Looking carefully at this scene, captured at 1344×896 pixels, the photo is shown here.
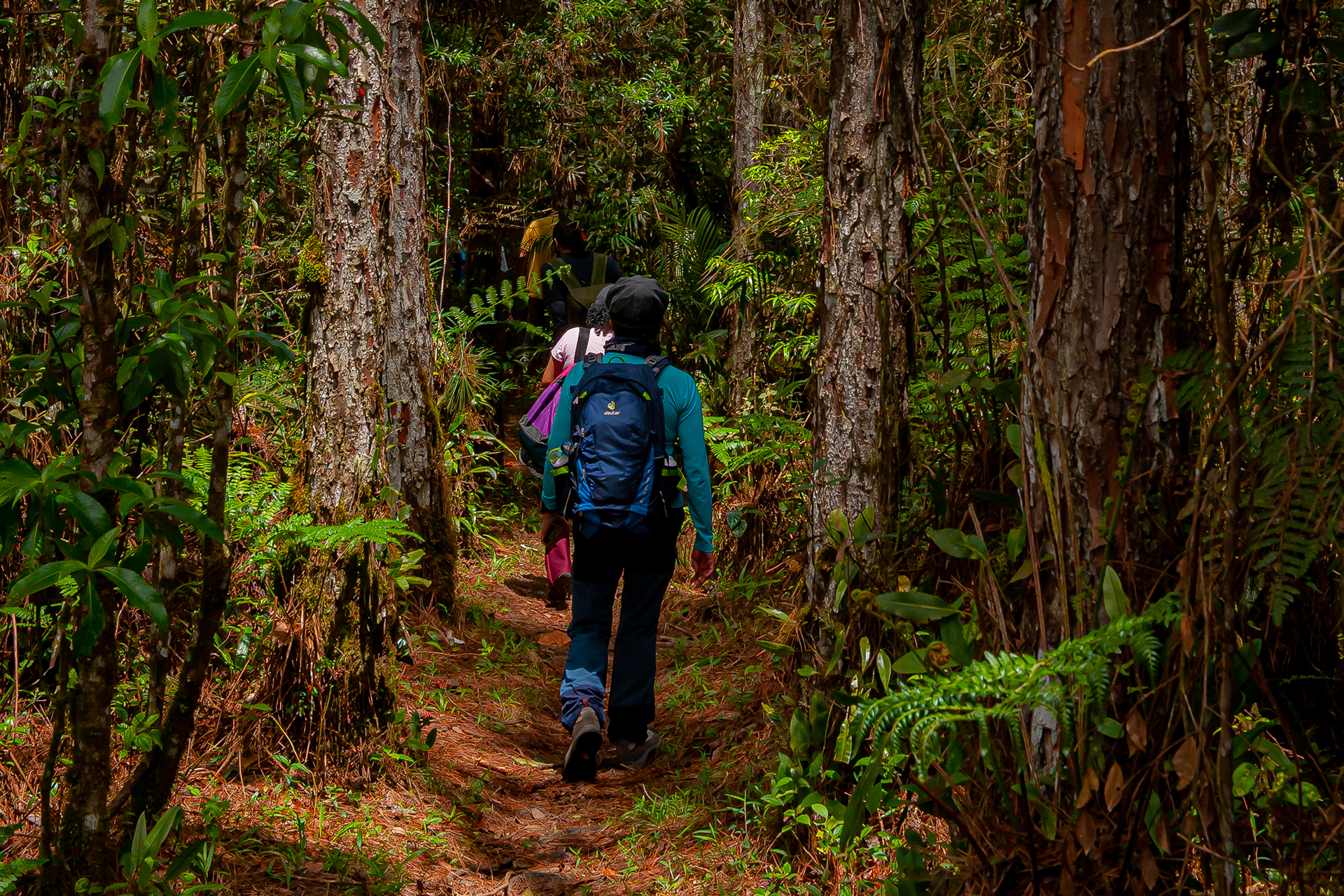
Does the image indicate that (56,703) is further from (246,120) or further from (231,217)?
(246,120)

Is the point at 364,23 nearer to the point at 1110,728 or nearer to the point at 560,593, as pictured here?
the point at 1110,728

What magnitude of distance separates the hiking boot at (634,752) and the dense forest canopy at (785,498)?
0.09m

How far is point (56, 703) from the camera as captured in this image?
2.74 meters

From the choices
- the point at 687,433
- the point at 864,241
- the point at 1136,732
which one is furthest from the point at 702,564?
the point at 1136,732

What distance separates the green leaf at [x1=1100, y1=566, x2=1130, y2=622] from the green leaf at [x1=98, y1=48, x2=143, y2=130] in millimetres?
2274

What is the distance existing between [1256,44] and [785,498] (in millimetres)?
4859

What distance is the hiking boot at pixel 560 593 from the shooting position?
23.3ft

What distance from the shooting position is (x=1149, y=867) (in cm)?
202

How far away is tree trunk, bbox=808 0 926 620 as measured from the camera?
3838 mm

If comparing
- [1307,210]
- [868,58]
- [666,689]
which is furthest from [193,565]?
[1307,210]

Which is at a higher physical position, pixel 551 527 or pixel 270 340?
pixel 270 340

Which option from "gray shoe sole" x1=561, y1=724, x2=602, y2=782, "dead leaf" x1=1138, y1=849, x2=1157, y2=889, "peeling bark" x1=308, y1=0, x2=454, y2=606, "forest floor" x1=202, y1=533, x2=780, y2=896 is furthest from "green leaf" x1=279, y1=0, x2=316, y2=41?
"gray shoe sole" x1=561, y1=724, x2=602, y2=782

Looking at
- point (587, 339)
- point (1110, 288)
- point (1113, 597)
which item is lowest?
point (1113, 597)

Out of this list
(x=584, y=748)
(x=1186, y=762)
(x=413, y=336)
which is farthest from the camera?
(x=413, y=336)
